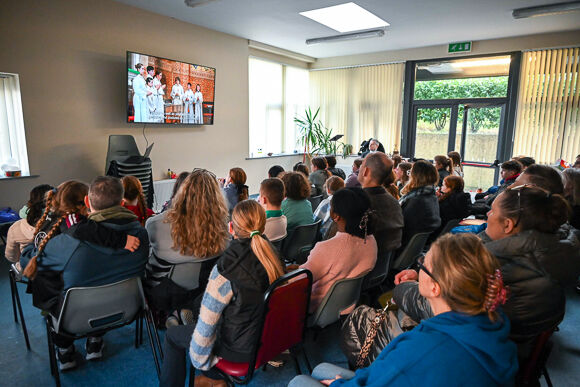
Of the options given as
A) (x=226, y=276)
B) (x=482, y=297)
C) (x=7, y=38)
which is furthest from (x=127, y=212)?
(x=7, y=38)

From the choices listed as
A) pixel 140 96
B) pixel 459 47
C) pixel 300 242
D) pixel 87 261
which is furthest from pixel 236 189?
pixel 459 47

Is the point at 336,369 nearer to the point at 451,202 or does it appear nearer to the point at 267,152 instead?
the point at 451,202

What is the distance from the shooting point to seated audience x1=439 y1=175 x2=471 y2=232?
3.23m

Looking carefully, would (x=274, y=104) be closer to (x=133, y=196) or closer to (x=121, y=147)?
(x=121, y=147)

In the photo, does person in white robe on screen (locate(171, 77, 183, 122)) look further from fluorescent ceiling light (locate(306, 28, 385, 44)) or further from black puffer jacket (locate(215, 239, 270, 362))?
black puffer jacket (locate(215, 239, 270, 362))

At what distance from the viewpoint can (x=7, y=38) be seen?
3873mm

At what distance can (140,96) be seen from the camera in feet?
16.3

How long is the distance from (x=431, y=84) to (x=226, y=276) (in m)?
7.53

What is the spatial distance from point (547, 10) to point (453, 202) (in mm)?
3561

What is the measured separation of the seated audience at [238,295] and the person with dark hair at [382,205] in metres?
1.01

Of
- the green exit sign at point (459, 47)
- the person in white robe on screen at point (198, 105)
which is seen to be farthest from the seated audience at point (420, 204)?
the green exit sign at point (459, 47)

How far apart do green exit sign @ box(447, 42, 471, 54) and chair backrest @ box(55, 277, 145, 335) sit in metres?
7.41

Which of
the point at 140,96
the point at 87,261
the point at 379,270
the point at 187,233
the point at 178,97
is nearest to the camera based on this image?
the point at 87,261

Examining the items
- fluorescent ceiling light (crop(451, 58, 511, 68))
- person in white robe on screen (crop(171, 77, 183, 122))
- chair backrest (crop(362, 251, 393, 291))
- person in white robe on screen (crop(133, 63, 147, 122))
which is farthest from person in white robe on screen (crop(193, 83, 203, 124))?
fluorescent ceiling light (crop(451, 58, 511, 68))
